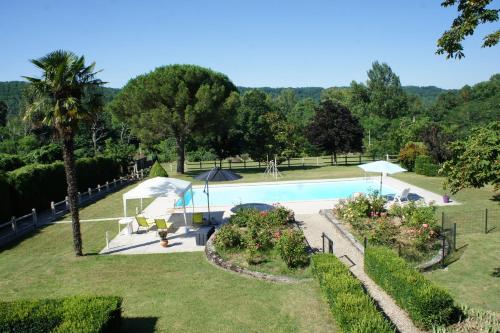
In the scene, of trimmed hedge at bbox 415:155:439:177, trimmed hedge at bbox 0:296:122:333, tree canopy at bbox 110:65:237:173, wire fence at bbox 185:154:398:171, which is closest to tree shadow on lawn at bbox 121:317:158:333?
trimmed hedge at bbox 0:296:122:333

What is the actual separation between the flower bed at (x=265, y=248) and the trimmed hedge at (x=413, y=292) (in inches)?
86.7

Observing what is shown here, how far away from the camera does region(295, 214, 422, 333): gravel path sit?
8688mm

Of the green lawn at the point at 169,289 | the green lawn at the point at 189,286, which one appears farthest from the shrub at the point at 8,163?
the green lawn at the point at 169,289

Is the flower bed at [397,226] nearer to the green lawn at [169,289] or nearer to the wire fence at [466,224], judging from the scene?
the wire fence at [466,224]

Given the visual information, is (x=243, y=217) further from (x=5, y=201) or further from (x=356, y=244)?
(x=5, y=201)

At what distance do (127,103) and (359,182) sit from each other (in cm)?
2223

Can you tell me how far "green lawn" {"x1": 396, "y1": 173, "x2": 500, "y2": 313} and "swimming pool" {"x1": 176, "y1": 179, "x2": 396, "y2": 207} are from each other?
7393 mm

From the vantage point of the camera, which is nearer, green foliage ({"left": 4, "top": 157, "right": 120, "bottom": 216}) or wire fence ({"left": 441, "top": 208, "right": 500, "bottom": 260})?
wire fence ({"left": 441, "top": 208, "right": 500, "bottom": 260})

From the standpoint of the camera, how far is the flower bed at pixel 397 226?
12.6m

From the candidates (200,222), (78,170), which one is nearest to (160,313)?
(200,222)

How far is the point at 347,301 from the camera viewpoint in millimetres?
7723

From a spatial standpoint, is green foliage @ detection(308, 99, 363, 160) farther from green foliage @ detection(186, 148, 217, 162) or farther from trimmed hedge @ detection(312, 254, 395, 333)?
trimmed hedge @ detection(312, 254, 395, 333)

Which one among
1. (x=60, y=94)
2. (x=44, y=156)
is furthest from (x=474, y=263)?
(x=44, y=156)

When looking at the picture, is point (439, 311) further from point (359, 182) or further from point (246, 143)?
point (246, 143)
